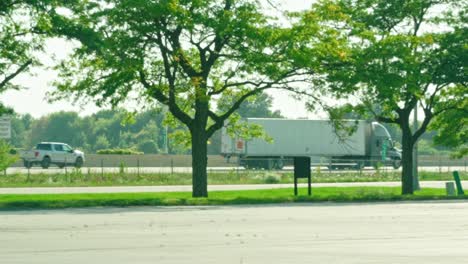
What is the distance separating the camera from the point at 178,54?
31969 mm

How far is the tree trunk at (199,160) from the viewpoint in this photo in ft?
111

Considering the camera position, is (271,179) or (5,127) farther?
(271,179)

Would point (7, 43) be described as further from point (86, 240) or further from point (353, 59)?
point (86, 240)

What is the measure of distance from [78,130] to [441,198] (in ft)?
443

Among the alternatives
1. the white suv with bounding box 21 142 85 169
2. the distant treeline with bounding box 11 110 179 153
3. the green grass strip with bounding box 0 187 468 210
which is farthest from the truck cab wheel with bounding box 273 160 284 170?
the distant treeline with bounding box 11 110 179 153

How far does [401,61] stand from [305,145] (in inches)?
1698

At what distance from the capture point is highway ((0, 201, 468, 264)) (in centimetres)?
1420

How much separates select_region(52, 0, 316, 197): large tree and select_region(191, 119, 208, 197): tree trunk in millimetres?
33

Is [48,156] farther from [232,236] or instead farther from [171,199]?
[232,236]

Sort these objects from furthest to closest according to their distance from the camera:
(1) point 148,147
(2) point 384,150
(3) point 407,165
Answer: (1) point 148,147 < (2) point 384,150 < (3) point 407,165

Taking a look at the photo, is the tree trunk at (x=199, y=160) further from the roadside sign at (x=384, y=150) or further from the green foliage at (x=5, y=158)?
the roadside sign at (x=384, y=150)

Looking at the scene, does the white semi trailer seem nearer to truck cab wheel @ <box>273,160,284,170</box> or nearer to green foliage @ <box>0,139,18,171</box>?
truck cab wheel @ <box>273,160,284,170</box>

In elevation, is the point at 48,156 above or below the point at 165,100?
below

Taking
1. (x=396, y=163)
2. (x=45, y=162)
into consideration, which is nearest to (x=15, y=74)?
(x=45, y=162)
